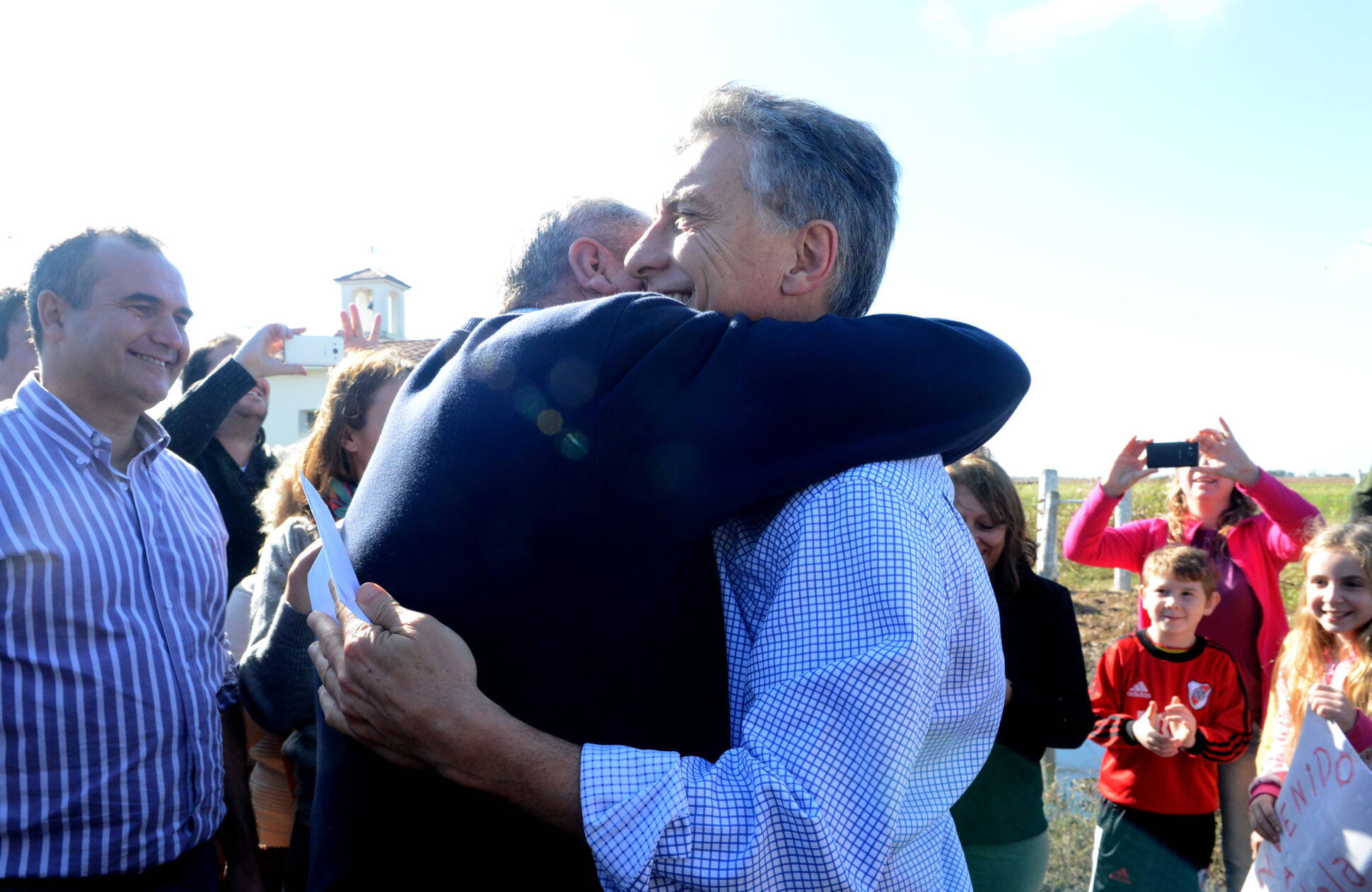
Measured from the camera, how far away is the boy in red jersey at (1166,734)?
3.90 meters

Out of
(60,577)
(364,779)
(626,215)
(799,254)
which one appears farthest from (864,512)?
(60,577)

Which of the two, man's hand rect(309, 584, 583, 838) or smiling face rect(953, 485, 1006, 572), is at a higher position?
man's hand rect(309, 584, 583, 838)

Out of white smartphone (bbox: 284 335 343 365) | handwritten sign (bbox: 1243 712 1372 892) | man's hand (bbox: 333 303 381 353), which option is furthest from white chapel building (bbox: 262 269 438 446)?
handwritten sign (bbox: 1243 712 1372 892)

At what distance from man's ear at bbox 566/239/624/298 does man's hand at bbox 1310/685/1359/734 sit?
103 inches

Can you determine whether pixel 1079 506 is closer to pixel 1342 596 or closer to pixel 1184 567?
pixel 1184 567

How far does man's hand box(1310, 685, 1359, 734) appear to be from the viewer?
9.66ft

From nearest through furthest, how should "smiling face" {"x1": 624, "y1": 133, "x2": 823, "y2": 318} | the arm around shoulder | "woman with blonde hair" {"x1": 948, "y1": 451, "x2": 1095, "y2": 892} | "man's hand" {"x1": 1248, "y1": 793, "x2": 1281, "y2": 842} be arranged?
1. the arm around shoulder
2. "smiling face" {"x1": 624, "y1": 133, "x2": 823, "y2": 318}
3. "man's hand" {"x1": 1248, "y1": 793, "x2": 1281, "y2": 842}
4. "woman with blonde hair" {"x1": 948, "y1": 451, "x2": 1095, "y2": 892}

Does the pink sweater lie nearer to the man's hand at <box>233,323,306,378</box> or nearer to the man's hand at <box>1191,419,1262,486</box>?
the man's hand at <box>1191,419,1262,486</box>

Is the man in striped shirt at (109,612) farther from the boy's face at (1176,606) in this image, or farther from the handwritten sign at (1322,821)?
the boy's face at (1176,606)

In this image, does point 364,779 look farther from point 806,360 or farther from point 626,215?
point 626,215

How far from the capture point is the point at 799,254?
1525 millimetres

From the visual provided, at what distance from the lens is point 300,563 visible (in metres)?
2.23

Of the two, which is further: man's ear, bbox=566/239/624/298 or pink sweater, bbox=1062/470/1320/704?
pink sweater, bbox=1062/470/1320/704

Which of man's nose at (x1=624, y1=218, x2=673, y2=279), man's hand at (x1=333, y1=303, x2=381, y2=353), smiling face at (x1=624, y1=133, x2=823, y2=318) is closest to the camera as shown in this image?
smiling face at (x1=624, y1=133, x2=823, y2=318)
